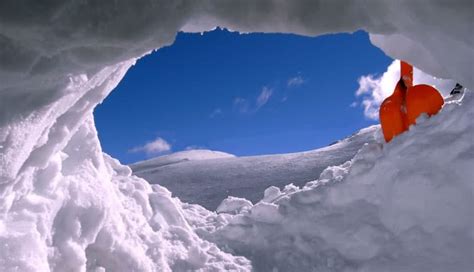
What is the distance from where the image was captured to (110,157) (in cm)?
550

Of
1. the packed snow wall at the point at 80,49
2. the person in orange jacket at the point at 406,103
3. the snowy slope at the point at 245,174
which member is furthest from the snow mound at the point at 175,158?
the packed snow wall at the point at 80,49

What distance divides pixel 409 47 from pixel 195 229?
3.23 metres

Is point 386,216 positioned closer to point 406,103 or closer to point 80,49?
point 406,103

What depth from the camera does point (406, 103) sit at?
17.1 ft

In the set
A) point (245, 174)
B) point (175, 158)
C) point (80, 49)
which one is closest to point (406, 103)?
point (80, 49)

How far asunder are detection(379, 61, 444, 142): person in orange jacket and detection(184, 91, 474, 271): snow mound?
26 centimetres

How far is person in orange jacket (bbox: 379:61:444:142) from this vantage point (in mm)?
5184

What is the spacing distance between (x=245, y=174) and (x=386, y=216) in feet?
19.5

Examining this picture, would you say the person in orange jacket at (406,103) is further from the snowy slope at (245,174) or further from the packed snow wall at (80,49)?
the packed snow wall at (80,49)

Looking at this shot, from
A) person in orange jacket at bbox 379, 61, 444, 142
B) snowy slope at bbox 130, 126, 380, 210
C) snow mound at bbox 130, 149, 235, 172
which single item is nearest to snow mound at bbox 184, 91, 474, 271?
person in orange jacket at bbox 379, 61, 444, 142

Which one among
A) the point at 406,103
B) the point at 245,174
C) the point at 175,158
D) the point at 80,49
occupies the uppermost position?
the point at 175,158

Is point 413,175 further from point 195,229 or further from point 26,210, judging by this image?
point 26,210

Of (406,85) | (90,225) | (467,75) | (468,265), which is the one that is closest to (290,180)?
(406,85)

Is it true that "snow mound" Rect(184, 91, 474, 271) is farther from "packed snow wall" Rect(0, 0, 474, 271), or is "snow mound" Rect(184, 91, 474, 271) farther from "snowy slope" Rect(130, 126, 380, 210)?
"snowy slope" Rect(130, 126, 380, 210)
